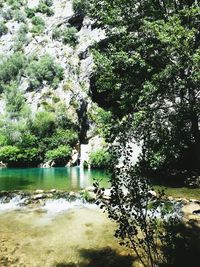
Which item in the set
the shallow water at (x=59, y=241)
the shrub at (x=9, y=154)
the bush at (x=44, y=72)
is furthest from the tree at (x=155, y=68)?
the bush at (x=44, y=72)

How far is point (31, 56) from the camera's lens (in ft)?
233

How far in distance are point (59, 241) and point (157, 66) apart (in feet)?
43.9

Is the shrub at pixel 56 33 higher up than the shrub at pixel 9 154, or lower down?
higher up

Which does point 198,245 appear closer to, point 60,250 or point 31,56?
point 60,250

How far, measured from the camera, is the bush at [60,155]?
50.6 m

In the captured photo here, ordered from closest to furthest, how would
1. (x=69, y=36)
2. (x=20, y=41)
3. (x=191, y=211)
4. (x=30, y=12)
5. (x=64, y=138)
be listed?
(x=191, y=211) → (x=64, y=138) → (x=69, y=36) → (x=20, y=41) → (x=30, y=12)

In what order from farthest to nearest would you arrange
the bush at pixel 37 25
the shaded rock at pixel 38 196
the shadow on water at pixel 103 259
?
the bush at pixel 37 25 → the shaded rock at pixel 38 196 → the shadow on water at pixel 103 259

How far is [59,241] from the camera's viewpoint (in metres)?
11.9

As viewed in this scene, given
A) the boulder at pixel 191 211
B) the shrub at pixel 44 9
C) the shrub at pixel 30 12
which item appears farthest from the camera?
the shrub at pixel 30 12

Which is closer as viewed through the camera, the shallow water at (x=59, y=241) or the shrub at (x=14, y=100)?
the shallow water at (x=59, y=241)

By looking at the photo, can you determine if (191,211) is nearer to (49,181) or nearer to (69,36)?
(49,181)

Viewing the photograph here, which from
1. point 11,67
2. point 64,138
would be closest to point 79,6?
point 11,67

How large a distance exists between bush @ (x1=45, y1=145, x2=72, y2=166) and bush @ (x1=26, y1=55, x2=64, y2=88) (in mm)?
15525

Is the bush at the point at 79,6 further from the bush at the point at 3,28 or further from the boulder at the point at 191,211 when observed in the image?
the boulder at the point at 191,211
